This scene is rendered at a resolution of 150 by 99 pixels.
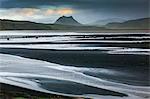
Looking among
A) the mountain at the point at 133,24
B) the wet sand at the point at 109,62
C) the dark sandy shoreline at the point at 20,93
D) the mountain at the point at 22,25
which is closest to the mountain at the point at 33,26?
the mountain at the point at 22,25

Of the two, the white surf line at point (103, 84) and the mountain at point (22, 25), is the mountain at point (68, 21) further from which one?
the white surf line at point (103, 84)

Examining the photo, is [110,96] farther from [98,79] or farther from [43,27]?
[43,27]

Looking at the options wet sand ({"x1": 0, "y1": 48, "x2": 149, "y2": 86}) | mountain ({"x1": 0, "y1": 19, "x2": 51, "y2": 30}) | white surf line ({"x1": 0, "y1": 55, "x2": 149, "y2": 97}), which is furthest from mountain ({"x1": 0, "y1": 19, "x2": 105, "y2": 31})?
white surf line ({"x1": 0, "y1": 55, "x2": 149, "y2": 97})

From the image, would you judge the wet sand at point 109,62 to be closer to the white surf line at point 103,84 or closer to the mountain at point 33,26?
the white surf line at point 103,84

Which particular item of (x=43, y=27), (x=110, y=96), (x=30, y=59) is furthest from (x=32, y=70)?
(x=110, y=96)

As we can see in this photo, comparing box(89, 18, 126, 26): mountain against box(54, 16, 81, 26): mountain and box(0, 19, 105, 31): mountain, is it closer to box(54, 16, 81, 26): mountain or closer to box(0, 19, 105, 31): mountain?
box(0, 19, 105, 31): mountain

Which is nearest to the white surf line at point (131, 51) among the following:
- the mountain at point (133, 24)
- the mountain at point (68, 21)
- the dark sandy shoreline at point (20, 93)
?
the mountain at point (133, 24)

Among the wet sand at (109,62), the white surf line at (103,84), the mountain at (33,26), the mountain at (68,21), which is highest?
the mountain at (68,21)

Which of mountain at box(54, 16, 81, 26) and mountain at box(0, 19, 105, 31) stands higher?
mountain at box(54, 16, 81, 26)

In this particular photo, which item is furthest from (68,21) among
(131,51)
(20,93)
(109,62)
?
(20,93)

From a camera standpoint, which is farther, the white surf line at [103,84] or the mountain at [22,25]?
the mountain at [22,25]

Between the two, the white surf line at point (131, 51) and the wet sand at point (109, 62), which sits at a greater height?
Answer: the white surf line at point (131, 51)

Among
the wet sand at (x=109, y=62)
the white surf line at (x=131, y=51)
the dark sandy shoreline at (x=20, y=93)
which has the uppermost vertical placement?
the white surf line at (x=131, y=51)

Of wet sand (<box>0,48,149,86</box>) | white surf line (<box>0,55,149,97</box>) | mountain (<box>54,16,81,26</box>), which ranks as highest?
mountain (<box>54,16,81,26</box>)
